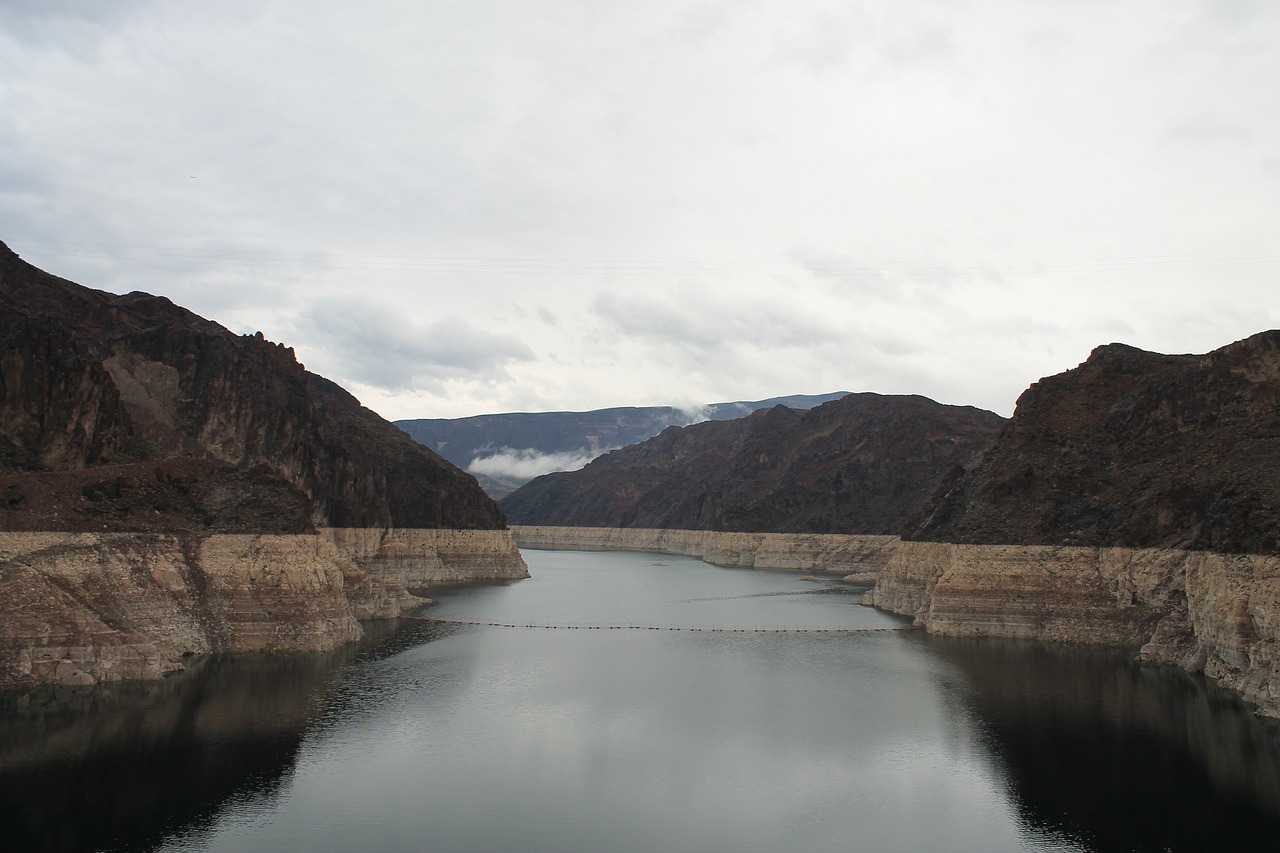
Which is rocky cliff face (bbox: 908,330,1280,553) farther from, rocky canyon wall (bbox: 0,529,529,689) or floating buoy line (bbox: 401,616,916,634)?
rocky canyon wall (bbox: 0,529,529,689)

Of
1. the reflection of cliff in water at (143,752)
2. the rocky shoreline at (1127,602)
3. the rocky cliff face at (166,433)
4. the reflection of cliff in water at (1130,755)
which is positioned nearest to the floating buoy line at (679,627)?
the rocky shoreline at (1127,602)

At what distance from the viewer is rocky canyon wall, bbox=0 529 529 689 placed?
4694 centimetres

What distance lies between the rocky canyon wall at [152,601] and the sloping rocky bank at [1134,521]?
4724 centimetres

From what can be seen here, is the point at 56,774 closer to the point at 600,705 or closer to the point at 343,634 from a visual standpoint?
the point at 600,705

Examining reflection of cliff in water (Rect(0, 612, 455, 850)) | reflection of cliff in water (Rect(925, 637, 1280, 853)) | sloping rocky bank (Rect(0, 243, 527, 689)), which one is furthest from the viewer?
sloping rocky bank (Rect(0, 243, 527, 689))

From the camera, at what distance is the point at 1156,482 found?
72812mm

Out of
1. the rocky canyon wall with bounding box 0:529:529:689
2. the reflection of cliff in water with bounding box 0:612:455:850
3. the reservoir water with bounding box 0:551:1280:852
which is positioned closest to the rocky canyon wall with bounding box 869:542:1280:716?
the reservoir water with bounding box 0:551:1280:852

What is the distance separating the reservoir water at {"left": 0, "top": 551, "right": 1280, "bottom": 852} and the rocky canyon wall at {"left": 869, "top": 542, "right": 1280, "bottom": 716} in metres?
Answer: 2.19

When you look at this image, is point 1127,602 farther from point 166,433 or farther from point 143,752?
point 166,433

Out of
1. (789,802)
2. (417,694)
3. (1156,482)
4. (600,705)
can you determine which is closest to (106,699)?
(417,694)

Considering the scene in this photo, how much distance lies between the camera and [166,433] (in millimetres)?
86000

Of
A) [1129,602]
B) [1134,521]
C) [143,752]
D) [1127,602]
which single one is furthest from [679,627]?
[143,752]

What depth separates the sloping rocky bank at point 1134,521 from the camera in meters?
52.9

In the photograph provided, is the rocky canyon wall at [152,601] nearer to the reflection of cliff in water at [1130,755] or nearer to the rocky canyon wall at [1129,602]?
the reflection of cliff in water at [1130,755]
